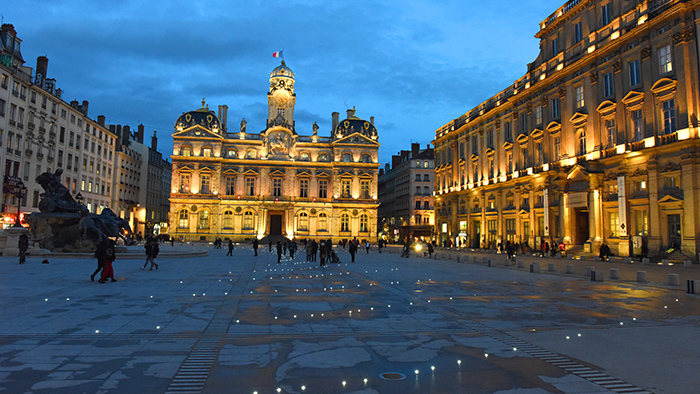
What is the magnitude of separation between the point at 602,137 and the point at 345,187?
44.1 metres

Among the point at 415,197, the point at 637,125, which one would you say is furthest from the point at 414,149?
the point at 637,125

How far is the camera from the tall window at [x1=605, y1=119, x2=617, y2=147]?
107 ft

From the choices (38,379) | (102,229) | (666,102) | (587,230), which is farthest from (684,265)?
(102,229)

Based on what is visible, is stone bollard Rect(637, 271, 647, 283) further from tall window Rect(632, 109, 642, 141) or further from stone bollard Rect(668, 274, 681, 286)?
tall window Rect(632, 109, 642, 141)

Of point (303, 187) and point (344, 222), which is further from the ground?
point (303, 187)

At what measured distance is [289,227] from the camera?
71375mm

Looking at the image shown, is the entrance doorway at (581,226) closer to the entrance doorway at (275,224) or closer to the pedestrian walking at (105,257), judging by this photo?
the pedestrian walking at (105,257)

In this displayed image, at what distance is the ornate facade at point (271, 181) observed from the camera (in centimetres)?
7000

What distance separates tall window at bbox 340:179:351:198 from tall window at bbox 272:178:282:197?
9.86m

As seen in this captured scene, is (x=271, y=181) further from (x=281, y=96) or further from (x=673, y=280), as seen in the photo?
(x=673, y=280)

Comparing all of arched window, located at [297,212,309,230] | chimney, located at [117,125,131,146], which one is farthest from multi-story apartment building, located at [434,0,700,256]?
chimney, located at [117,125,131,146]

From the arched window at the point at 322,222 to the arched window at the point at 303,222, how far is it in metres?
1.94

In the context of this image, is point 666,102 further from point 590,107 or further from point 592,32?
point 592,32

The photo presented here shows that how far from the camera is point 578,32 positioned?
3766cm
